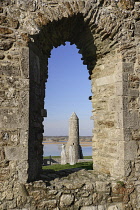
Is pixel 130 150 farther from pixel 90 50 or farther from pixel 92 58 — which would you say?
pixel 90 50

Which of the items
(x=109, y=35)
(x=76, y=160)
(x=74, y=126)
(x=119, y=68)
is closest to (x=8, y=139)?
(x=119, y=68)

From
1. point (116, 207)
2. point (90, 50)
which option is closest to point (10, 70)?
point (90, 50)

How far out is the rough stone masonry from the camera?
3705 mm

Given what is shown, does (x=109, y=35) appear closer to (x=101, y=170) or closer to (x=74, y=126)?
(x=101, y=170)

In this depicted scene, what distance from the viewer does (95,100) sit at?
5051mm

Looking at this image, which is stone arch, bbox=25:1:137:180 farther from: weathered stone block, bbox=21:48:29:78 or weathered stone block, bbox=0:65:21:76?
weathered stone block, bbox=0:65:21:76

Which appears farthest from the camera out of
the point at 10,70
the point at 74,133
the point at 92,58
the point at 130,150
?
the point at 74,133

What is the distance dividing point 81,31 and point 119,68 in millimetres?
1207

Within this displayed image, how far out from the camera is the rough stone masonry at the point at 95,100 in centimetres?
371

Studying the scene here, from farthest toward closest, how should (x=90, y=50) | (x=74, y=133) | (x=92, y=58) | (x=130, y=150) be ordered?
1. (x=74, y=133)
2. (x=92, y=58)
3. (x=90, y=50)
4. (x=130, y=150)

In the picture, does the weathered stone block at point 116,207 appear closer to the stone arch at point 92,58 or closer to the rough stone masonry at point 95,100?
the rough stone masonry at point 95,100

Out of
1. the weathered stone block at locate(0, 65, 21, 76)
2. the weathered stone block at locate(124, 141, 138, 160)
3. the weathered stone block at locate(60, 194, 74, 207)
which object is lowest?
the weathered stone block at locate(60, 194, 74, 207)

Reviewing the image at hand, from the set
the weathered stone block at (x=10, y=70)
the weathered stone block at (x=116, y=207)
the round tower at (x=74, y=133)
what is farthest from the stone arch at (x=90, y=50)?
the round tower at (x=74, y=133)

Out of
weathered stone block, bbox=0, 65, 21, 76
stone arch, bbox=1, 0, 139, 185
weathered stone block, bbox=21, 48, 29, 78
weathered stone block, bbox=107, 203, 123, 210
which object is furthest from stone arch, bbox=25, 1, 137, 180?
weathered stone block, bbox=107, 203, 123, 210
